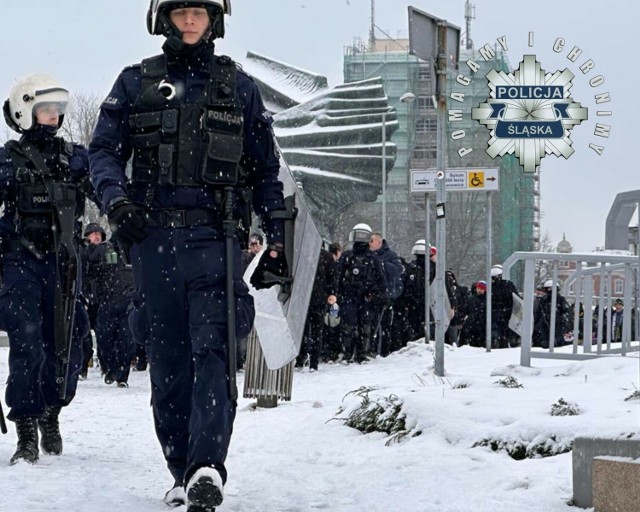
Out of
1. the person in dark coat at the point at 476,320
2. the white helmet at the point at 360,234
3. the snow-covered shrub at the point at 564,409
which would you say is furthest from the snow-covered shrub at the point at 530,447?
the person in dark coat at the point at 476,320

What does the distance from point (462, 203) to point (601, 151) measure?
4432cm

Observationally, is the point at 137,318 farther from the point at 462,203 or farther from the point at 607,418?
the point at 462,203

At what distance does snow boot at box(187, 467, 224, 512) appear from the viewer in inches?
168

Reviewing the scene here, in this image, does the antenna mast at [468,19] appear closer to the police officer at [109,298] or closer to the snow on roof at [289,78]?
the snow on roof at [289,78]

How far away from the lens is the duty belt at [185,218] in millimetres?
4684

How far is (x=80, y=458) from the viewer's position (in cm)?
651

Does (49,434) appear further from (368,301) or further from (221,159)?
(368,301)

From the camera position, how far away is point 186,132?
15.6 feet

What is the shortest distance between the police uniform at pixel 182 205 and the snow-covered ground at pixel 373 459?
1.61ft

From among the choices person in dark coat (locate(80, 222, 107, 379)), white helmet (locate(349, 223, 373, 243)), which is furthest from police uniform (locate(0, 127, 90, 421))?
white helmet (locate(349, 223, 373, 243))

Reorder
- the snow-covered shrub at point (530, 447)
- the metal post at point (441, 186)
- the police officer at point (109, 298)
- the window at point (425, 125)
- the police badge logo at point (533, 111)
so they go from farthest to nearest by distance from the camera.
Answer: the window at point (425, 125) → the police badge logo at point (533, 111) → the police officer at point (109, 298) → the metal post at point (441, 186) → the snow-covered shrub at point (530, 447)

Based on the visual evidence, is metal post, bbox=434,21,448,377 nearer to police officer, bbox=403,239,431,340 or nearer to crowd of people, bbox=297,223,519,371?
crowd of people, bbox=297,223,519,371

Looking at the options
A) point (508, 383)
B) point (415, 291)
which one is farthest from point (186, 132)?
point (415, 291)

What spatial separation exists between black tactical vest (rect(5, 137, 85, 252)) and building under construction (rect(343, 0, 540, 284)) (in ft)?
143
